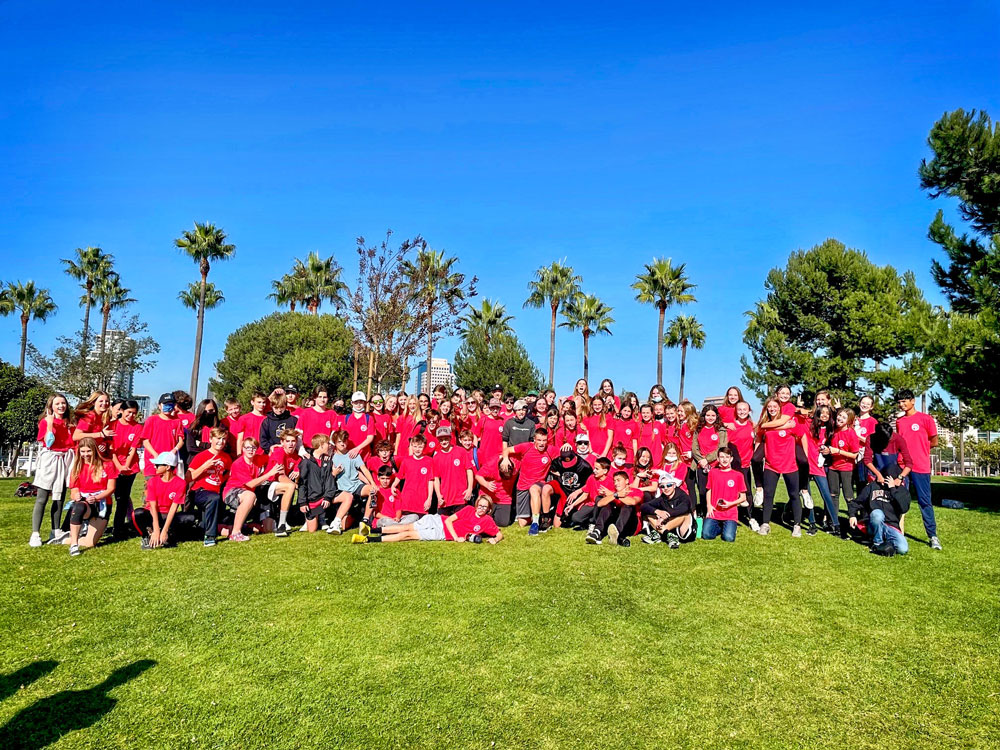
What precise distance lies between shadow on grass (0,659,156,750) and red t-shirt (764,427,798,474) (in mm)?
8074

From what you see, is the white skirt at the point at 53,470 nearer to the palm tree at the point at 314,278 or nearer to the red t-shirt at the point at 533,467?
the red t-shirt at the point at 533,467

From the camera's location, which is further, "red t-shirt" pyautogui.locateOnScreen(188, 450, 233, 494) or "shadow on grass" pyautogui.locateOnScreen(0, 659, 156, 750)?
"red t-shirt" pyautogui.locateOnScreen(188, 450, 233, 494)

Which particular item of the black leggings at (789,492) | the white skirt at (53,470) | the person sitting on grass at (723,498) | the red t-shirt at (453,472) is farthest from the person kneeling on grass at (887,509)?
the white skirt at (53,470)

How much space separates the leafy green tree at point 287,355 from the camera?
41.0 m

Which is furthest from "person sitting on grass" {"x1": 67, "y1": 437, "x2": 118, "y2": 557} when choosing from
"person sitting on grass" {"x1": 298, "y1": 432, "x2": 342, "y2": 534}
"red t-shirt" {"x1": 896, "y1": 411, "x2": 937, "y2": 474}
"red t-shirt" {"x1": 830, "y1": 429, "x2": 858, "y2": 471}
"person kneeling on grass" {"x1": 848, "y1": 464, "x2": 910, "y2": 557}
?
"red t-shirt" {"x1": 896, "y1": 411, "x2": 937, "y2": 474}

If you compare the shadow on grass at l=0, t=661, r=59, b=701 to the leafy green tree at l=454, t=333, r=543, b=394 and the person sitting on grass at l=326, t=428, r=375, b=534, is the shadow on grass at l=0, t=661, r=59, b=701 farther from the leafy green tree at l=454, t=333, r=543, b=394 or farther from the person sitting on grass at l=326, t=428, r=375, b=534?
the leafy green tree at l=454, t=333, r=543, b=394

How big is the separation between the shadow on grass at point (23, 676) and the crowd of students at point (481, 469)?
10.7 ft

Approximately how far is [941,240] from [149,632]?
16.5m

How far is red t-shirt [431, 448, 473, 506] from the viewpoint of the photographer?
8.50 meters

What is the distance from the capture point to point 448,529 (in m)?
7.93

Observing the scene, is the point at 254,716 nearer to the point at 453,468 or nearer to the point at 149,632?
the point at 149,632

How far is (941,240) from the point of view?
43.7ft

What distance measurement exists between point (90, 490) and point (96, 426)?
52.6 inches

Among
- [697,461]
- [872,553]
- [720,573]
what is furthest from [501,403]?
[872,553]
